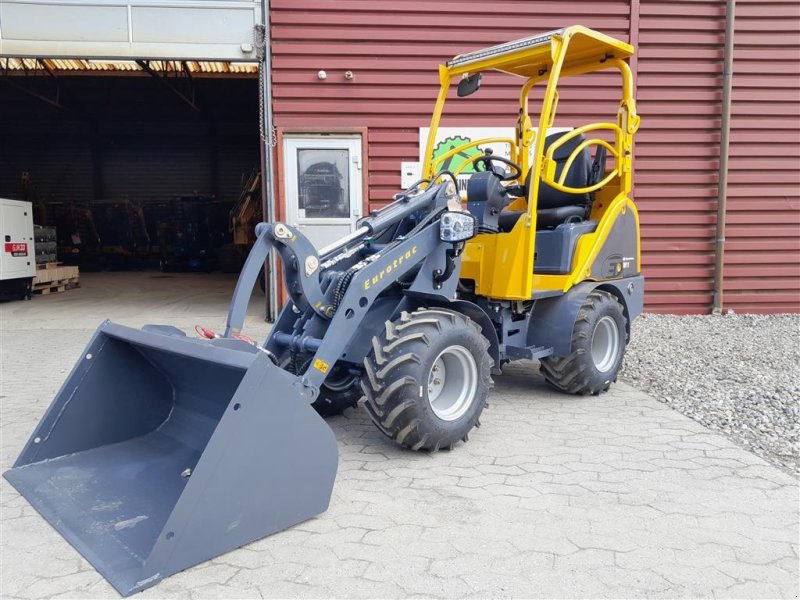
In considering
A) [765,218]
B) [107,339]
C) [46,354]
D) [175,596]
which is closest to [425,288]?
[107,339]

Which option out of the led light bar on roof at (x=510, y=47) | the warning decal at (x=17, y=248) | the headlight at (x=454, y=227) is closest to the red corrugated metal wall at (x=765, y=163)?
the led light bar on roof at (x=510, y=47)

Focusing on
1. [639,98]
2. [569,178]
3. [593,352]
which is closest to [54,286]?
[639,98]

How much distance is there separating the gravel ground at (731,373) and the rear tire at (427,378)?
6.02 feet

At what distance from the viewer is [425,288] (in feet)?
13.9

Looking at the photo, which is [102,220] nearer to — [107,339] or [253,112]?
[253,112]

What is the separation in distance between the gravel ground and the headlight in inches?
88.9

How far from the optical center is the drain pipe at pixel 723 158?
8953 mm

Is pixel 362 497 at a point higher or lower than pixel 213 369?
lower

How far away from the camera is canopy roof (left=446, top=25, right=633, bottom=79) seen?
4.80 meters

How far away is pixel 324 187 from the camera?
8.61 meters

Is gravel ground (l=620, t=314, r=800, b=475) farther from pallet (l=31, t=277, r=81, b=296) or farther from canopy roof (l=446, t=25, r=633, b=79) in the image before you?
pallet (l=31, t=277, r=81, b=296)

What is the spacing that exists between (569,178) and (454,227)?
5.97 feet

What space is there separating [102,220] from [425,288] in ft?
65.3

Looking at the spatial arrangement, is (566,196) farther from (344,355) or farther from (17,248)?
(17,248)
